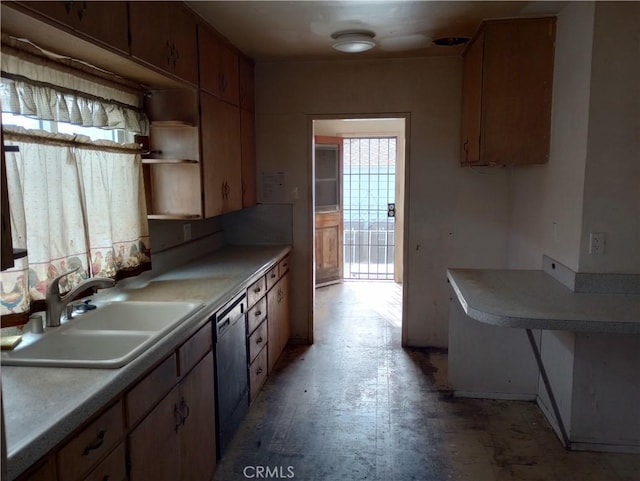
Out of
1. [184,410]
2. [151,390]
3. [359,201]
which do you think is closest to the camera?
[151,390]

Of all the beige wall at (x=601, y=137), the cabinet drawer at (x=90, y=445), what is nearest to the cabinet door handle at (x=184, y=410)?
the cabinet drawer at (x=90, y=445)

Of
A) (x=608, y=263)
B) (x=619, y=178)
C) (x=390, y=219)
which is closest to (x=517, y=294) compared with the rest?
(x=608, y=263)

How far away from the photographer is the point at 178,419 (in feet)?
6.49

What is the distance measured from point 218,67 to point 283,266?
1.60 m

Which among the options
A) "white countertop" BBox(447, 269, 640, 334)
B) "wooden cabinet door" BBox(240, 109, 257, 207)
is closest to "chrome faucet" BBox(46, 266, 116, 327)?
"white countertop" BBox(447, 269, 640, 334)

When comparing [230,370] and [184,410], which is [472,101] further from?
[184,410]

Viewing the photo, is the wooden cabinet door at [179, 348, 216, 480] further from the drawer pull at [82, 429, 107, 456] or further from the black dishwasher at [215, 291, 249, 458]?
the drawer pull at [82, 429, 107, 456]

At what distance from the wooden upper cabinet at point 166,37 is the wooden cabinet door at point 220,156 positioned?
0.28 m

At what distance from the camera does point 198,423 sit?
2205 mm

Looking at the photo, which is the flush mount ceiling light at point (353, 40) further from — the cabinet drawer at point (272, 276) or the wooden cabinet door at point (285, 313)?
the wooden cabinet door at point (285, 313)

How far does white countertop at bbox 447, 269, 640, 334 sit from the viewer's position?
2.05 m

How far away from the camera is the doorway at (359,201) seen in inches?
247

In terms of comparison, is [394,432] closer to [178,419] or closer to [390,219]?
[178,419]

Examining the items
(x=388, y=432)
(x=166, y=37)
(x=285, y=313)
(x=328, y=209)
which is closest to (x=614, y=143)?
(x=388, y=432)
